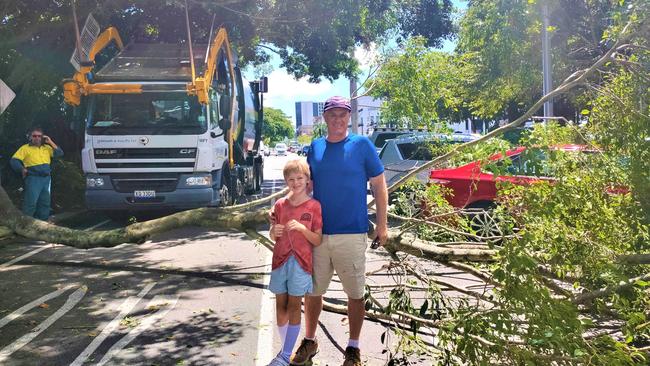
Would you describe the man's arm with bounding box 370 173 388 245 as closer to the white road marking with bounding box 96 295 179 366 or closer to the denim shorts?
the denim shorts

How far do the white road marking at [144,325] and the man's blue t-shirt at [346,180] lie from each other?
208 centimetres

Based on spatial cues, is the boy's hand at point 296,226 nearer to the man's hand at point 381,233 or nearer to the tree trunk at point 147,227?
the man's hand at point 381,233

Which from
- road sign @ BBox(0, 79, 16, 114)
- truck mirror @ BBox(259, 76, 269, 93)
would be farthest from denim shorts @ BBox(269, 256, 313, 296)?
truck mirror @ BBox(259, 76, 269, 93)

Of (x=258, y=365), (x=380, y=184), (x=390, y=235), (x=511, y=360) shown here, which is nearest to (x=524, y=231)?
(x=511, y=360)

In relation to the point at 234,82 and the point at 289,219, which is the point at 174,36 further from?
the point at 289,219

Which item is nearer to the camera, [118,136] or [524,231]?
[524,231]

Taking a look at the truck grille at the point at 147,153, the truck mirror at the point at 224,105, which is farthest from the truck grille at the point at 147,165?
the truck mirror at the point at 224,105

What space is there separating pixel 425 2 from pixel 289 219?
21186 millimetres

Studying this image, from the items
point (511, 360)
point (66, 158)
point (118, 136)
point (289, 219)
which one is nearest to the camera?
point (511, 360)

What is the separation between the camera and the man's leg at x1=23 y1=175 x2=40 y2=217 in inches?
441

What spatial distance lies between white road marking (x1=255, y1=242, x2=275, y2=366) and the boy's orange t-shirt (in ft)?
2.90

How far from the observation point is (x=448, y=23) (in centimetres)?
2431

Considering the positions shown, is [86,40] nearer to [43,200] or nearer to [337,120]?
[43,200]

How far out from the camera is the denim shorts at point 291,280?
159 inches
